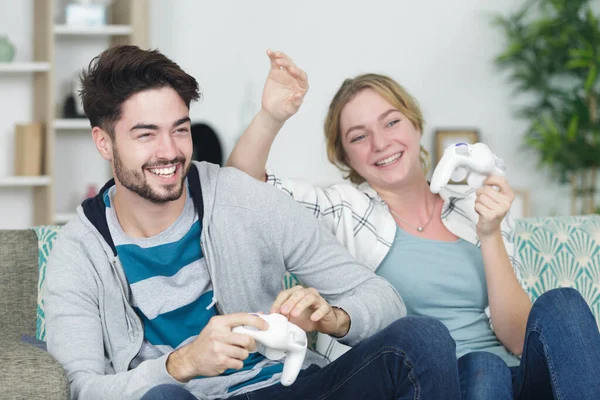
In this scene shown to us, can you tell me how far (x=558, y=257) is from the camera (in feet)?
7.93

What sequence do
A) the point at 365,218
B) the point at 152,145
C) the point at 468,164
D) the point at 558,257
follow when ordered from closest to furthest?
1. the point at 152,145
2. the point at 468,164
3. the point at 365,218
4. the point at 558,257

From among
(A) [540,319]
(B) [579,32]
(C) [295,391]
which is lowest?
(C) [295,391]

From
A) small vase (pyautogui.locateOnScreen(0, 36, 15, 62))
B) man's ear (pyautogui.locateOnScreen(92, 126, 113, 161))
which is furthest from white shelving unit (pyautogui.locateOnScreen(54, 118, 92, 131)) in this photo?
man's ear (pyautogui.locateOnScreen(92, 126, 113, 161))

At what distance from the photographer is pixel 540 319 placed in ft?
6.10

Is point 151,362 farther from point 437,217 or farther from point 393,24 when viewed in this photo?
point 393,24

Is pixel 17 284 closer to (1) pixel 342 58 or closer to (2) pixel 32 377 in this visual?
(2) pixel 32 377

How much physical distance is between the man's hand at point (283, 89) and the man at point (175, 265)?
0.64 ft

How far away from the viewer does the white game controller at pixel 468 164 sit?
2072mm

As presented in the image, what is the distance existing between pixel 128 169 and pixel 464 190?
0.93 m

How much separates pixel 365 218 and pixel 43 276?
2.63ft

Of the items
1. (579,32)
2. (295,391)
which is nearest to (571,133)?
(579,32)

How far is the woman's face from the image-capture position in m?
2.24

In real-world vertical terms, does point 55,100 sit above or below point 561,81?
below

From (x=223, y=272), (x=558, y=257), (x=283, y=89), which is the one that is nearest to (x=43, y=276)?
(x=223, y=272)
